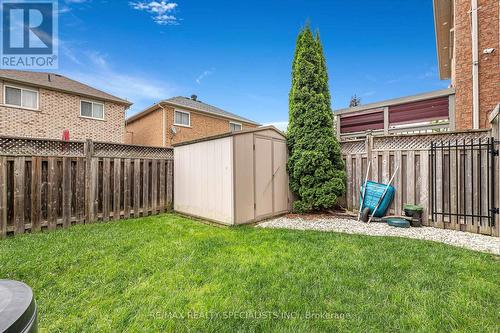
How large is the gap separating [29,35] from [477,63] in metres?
13.5

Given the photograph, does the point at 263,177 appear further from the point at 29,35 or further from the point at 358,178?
the point at 29,35

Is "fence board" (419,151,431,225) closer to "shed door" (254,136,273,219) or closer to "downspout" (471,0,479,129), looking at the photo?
"downspout" (471,0,479,129)

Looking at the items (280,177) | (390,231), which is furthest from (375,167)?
(280,177)

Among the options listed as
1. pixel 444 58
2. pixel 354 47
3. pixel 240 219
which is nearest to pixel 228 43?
pixel 354 47

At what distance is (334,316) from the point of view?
6.56 ft

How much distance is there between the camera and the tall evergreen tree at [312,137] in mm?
6453

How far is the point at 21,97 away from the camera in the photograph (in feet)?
32.9

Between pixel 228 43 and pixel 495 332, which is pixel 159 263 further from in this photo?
pixel 228 43

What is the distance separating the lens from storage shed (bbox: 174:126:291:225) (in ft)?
17.8

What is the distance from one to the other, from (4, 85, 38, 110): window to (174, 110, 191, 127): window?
6.39 meters

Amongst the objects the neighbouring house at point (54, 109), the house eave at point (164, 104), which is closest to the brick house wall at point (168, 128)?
the house eave at point (164, 104)

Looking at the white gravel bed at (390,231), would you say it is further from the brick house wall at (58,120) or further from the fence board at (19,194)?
the brick house wall at (58,120)

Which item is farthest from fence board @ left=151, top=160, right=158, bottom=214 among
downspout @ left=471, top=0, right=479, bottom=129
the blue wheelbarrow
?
downspout @ left=471, top=0, right=479, bottom=129

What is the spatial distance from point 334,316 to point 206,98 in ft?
59.3
